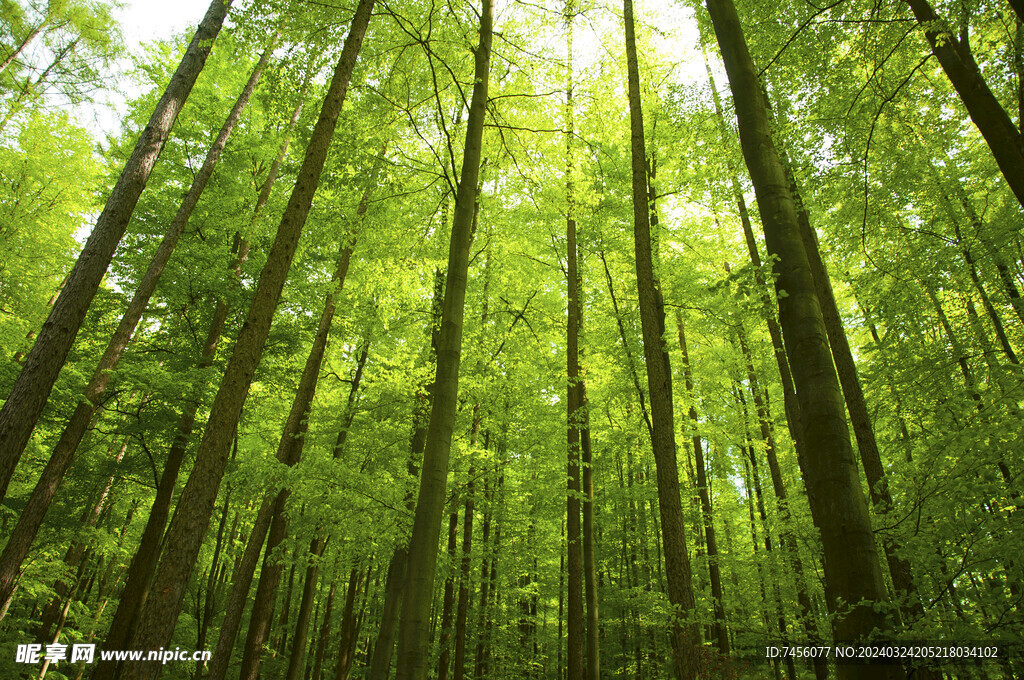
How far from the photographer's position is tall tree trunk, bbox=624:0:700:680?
6008mm

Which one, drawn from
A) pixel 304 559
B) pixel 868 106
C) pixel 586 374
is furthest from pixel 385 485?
pixel 868 106

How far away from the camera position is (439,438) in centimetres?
447

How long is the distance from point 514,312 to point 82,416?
794 cm

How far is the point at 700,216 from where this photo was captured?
41.9 feet

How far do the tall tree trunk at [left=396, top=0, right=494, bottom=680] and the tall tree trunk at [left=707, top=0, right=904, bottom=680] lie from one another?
283 centimetres

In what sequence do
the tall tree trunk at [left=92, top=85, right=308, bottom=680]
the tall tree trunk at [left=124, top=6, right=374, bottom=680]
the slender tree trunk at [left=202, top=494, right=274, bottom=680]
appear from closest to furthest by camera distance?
1. the tall tree trunk at [left=124, top=6, right=374, bottom=680]
2. the slender tree trunk at [left=202, top=494, right=274, bottom=680]
3. the tall tree trunk at [left=92, top=85, right=308, bottom=680]

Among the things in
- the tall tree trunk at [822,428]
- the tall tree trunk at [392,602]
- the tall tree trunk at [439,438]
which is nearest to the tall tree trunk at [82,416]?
the tall tree trunk at [439,438]

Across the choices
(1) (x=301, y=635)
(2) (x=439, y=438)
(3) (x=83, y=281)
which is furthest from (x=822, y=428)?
(1) (x=301, y=635)

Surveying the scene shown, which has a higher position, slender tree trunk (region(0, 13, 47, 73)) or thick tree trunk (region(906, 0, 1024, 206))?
slender tree trunk (region(0, 13, 47, 73))

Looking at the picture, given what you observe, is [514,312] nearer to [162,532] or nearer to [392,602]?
[392,602]

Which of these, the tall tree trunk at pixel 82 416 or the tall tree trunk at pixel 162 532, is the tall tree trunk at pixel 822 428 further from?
the tall tree trunk at pixel 162 532

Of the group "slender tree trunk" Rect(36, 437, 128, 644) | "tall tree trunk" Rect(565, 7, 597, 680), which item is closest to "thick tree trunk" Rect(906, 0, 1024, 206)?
"tall tree trunk" Rect(565, 7, 597, 680)

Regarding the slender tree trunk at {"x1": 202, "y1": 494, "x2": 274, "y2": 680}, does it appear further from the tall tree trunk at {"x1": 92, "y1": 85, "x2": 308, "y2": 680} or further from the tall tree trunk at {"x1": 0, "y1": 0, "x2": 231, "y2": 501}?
the tall tree trunk at {"x1": 0, "y1": 0, "x2": 231, "y2": 501}

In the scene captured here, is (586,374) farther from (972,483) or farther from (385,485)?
(972,483)
